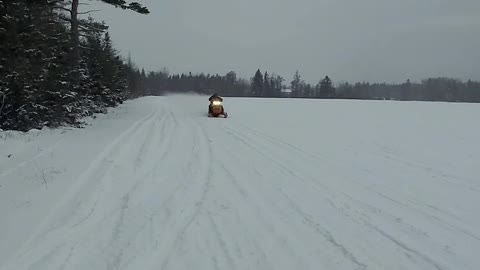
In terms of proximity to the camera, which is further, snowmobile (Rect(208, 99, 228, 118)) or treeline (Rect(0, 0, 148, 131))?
snowmobile (Rect(208, 99, 228, 118))

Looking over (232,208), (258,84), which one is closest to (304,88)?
(258,84)

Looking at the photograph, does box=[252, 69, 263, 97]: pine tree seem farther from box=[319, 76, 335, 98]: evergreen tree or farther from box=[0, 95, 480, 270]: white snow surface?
box=[0, 95, 480, 270]: white snow surface

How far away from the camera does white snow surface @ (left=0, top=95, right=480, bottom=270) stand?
4.55 metres

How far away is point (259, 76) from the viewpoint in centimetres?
11606

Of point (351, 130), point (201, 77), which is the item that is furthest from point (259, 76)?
point (351, 130)

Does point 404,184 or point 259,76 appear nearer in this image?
point 404,184

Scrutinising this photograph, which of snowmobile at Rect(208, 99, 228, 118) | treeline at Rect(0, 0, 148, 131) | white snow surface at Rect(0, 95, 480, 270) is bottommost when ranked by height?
white snow surface at Rect(0, 95, 480, 270)

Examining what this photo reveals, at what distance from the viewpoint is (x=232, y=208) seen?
6.37 meters

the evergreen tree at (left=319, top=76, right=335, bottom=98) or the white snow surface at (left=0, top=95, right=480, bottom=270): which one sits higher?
the evergreen tree at (left=319, top=76, right=335, bottom=98)

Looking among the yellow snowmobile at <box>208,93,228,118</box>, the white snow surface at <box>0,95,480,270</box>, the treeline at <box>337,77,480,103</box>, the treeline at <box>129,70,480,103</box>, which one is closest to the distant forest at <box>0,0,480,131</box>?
the white snow surface at <box>0,95,480,270</box>

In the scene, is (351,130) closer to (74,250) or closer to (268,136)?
(268,136)

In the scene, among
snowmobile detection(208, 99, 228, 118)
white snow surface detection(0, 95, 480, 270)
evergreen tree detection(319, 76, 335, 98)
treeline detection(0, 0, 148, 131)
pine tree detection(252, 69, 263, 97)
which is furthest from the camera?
pine tree detection(252, 69, 263, 97)

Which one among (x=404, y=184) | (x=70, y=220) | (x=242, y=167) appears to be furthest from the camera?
(x=242, y=167)

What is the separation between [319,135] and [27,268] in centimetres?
1417
